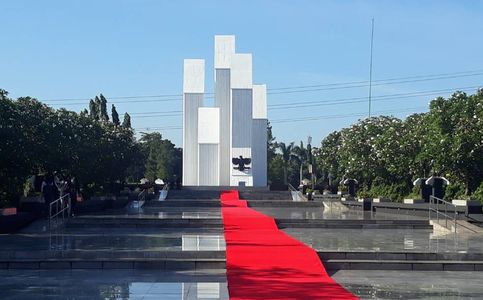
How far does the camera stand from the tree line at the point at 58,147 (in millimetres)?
20375

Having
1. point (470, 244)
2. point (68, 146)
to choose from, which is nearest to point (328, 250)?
point (470, 244)

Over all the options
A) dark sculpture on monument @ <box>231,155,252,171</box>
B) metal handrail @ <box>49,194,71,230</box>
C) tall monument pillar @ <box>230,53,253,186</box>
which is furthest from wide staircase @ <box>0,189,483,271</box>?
tall monument pillar @ <box>230,53,253,186</box>

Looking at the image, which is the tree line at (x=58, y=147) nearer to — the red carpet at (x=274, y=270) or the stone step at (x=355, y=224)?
the red carpet at (x=274, y=270)

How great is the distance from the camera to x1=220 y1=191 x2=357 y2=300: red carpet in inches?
404

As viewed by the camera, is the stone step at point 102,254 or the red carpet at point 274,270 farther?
the stone step at point 102,254

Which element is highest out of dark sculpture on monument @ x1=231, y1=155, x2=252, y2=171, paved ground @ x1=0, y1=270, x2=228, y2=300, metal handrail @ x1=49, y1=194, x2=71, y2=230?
dark sculpture on monument @ x1=231, y1=155, x2=252, y2=171

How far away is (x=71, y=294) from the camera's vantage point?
403 inches

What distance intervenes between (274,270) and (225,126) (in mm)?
40973

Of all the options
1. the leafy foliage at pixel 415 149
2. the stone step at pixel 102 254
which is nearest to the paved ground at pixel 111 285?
the stone step at pixel 102 254

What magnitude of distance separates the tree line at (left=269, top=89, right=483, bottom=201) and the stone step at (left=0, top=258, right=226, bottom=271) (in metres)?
13.8

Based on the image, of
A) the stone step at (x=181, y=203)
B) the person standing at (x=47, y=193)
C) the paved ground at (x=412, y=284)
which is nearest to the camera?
the paved ground at (x=412, y=284)

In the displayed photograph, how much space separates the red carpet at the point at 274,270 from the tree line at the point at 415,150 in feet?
29.8

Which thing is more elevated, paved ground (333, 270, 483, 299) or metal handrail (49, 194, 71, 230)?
metal handrail (49, 194, 71, 230)

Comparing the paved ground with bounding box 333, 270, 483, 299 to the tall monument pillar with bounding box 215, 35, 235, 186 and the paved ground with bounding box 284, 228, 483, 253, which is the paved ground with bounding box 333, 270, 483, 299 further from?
the tall monument pillar with bounding box 215, 35, 235, 186
